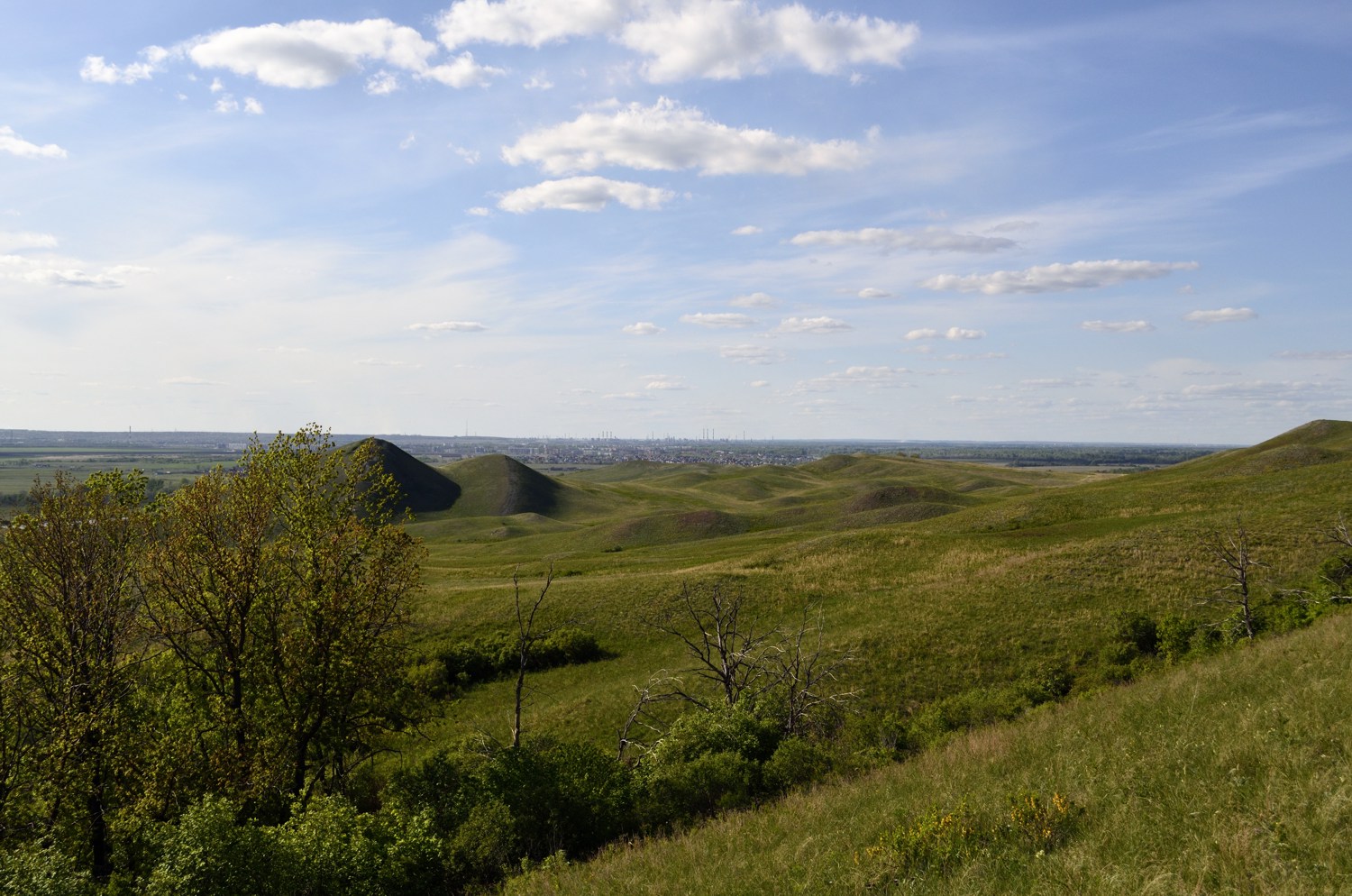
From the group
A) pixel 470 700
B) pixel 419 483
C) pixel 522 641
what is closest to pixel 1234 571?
pixel 522 641

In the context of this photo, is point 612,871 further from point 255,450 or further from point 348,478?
point 255,450

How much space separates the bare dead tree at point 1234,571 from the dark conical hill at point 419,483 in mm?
147576

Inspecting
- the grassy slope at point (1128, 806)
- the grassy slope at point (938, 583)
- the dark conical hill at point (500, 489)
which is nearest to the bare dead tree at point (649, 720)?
the grassy slope at point (938, 583)

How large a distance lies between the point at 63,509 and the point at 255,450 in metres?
5.75

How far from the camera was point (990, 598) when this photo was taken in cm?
4397

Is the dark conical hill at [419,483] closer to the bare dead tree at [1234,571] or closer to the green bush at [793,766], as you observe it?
the bare dead tree at [1234,571]

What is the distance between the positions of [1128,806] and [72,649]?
27425mm

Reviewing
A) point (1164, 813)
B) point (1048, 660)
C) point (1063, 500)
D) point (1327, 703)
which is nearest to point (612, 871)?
point (1164, 813)

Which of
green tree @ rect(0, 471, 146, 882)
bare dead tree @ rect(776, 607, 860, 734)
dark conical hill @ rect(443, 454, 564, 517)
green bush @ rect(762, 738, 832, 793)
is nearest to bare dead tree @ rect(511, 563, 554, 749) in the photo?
green bush @ rect(762, 738, 832, 793)

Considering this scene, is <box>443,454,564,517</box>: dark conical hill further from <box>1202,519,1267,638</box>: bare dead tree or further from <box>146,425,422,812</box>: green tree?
<box>146,425,422,812</box>: green tree

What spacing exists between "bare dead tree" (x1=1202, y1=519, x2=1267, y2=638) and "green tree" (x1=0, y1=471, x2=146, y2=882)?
42981 millimetres

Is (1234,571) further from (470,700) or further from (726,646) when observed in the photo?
(470,700)

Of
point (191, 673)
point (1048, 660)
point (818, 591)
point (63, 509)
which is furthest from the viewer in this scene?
point (818, 591)

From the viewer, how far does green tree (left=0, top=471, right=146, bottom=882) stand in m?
20.2
